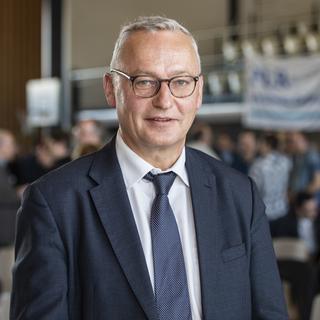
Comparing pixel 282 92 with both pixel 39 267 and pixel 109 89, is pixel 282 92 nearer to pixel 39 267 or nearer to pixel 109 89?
pixel 109 89

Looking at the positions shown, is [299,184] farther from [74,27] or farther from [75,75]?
[74,27]

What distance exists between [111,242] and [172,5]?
13.7 m

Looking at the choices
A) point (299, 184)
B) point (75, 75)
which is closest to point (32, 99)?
point (75, 75)

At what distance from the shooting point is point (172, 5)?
14.6m

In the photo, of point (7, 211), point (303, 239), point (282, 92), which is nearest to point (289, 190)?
point (303, 239)

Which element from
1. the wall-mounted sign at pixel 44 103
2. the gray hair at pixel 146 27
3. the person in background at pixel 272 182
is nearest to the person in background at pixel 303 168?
the person in background at pixel 272 182

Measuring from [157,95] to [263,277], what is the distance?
0.46m

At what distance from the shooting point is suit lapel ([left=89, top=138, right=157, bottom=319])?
4.35 feet

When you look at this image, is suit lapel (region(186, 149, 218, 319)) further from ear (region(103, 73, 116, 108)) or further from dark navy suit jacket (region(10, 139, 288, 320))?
ear (region(103, 73, 116, 108))

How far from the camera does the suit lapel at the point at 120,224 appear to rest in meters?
1.33

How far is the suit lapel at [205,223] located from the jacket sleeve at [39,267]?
0.27 metres

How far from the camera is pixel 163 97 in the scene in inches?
52.8

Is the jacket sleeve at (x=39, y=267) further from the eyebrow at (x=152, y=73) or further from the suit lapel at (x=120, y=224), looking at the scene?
the eyebrow at (x=152, y=73)

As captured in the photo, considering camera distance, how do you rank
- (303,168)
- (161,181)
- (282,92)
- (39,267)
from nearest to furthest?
(39,267), (161,181), (303,168), (282,92)
